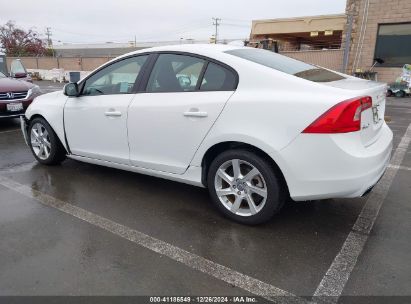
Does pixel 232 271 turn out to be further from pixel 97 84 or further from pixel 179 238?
pixel 97 84

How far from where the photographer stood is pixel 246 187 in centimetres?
319

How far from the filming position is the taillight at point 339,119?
8.85 ft

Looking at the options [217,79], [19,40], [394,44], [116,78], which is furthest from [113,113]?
[19,40]

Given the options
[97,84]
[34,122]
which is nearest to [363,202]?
[97,84]

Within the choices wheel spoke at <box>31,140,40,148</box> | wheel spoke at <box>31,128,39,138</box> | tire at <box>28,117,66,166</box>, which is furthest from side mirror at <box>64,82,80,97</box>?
wheel spoke at <box>31,140,40,148</box>

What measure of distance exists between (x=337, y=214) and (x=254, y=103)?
1434mm

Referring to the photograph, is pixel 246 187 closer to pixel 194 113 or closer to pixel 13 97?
pixel 194 113

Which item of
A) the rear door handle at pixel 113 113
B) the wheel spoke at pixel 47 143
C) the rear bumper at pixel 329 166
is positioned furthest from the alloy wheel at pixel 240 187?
the wheel spoke at pixel 47 143

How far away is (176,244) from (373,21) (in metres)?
17.7

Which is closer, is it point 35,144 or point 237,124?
point 237,124

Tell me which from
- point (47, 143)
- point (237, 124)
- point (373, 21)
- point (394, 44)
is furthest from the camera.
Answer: point (373, 21)

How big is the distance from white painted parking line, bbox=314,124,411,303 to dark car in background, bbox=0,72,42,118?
22.7 feet

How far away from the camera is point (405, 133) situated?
7.42 m

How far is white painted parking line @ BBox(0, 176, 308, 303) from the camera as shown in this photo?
2.35 m
